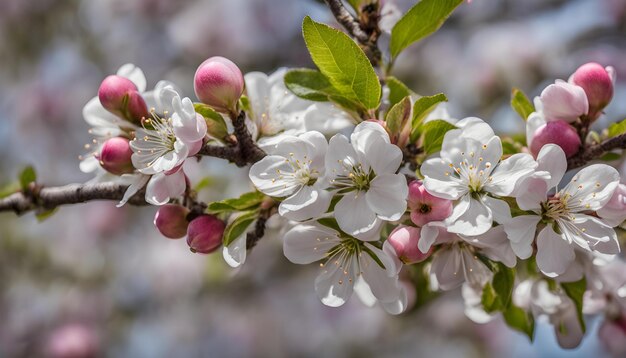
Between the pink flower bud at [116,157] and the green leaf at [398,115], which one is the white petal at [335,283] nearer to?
the green leaf at [398,115]

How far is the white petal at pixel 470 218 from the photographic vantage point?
3.18ft

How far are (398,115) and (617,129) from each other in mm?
379

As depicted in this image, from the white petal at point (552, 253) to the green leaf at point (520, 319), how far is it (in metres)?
0.36

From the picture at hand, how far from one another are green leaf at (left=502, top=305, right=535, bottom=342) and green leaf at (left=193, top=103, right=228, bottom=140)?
681 mm

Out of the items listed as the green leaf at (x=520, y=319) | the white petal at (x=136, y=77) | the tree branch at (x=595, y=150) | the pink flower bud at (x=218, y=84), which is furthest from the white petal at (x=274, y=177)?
the green leaf at (x=520, y=319)

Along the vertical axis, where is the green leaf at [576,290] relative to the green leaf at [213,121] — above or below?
below

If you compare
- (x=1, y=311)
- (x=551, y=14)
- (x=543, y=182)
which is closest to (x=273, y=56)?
(x=551, y=14)

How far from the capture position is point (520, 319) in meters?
1.38

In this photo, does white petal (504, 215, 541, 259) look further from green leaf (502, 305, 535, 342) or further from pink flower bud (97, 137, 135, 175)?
pink flower bud (97, 137, 135, 175)

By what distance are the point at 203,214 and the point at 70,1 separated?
3.45 meters

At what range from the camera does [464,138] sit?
106 cm

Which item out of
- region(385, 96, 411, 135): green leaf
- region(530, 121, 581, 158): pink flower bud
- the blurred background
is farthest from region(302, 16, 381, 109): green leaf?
the blurred background

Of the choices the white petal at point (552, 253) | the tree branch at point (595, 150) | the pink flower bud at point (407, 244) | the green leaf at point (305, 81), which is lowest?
the white petal at point (552, 253)

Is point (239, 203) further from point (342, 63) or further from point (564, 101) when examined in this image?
point (564, 101)
